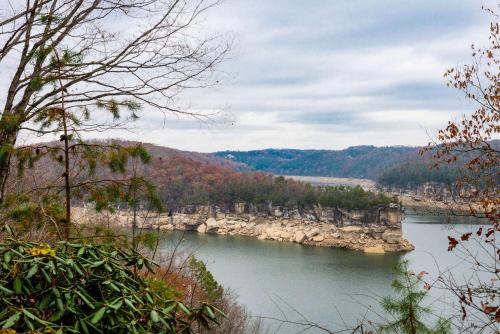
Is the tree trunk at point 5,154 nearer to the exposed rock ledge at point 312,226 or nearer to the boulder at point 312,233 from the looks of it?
the exposed rock ledge at point 312,226

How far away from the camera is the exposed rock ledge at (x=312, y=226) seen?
4871cm

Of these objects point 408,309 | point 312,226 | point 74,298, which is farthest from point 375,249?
point 74,298

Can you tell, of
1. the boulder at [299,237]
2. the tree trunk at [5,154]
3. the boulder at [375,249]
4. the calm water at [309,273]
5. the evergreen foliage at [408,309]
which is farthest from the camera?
the boulder at [299,237]

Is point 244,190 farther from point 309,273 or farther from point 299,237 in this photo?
point 309,273

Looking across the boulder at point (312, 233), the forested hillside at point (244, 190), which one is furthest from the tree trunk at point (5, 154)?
the forested hillside at point (244, 190)

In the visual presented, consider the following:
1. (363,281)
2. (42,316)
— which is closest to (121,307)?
(42,316)

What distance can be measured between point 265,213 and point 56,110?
2399 inches

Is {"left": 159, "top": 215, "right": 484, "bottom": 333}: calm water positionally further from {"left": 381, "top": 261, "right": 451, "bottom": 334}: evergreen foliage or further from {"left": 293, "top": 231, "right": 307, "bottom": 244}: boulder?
{"left": 381, "top": 261, "right": 451, "bottom": 334}: evergreen foliage

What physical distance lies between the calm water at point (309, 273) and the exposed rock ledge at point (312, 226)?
8.76 ft

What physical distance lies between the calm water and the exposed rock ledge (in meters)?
2.67

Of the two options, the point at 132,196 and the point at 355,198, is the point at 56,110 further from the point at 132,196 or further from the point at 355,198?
the point at 355,198

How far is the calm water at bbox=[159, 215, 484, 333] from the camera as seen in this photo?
21078 mm

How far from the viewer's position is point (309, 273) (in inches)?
1185

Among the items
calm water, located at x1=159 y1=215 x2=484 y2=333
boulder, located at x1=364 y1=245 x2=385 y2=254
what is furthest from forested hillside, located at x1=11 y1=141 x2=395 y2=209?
calm water, located at x1=159 y1=215 x2=484 y2=333
